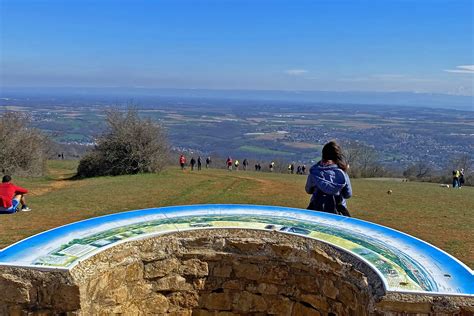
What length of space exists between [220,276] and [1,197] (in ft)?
26.5

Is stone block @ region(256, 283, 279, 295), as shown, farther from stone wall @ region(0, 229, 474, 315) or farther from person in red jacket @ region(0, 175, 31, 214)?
person in red jacket @ region(0, 175, 31, 214)

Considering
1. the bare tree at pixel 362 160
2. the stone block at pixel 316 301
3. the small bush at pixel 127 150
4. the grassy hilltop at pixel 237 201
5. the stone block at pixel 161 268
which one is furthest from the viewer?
the bare tree at pixel 362 160

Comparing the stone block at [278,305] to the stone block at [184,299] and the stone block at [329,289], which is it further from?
the stone block at [184,299]

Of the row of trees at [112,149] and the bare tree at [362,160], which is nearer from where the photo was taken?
the row of trees at [112,149]

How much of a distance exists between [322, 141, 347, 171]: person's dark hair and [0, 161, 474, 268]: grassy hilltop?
496 cm

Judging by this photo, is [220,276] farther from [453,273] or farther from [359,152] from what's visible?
[359,152]

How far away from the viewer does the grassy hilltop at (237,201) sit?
447 inches

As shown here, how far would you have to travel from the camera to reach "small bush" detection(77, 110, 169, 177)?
84.3 ft

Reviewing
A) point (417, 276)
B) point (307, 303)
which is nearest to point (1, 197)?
point (307, 303)

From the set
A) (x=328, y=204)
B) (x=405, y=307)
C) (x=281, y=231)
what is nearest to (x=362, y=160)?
(x=328, y=204)

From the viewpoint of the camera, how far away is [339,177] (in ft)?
18.1

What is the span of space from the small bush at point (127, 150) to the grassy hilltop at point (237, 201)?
2.86 metres

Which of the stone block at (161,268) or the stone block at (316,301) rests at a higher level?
the stone block at (161,268)

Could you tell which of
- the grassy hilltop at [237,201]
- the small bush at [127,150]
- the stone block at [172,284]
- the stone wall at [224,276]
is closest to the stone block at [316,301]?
the stone wall at [224,276]
